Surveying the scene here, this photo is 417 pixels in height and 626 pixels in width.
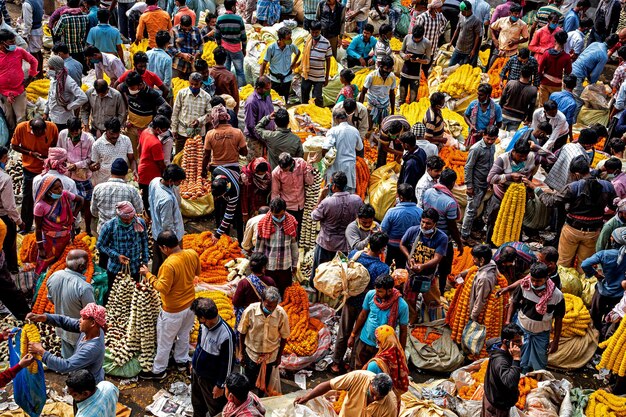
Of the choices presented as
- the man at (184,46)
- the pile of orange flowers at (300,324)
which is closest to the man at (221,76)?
the man at (184,46)

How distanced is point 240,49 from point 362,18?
11.5 feet

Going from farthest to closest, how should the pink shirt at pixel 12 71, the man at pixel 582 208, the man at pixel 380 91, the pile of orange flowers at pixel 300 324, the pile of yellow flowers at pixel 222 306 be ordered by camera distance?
the man at pixel 380 91, the pink shirt at pixel 12 71, the man at pixel 582 208, the pile of yellow flowers at pixel 222 306, the pile of orange flowers at pixel 300 324

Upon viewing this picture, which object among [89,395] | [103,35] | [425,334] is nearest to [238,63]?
[103,35]

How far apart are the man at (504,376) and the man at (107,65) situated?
6.72 metres

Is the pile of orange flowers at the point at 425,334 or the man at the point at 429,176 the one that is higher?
the man at the point at 429,176

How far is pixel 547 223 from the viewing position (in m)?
11.8

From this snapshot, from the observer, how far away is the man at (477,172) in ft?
35.8

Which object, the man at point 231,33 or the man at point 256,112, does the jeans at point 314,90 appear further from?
the man at point 256,112

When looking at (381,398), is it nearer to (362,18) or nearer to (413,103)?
(413,103)

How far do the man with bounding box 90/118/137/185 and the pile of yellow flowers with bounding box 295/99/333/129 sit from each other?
139 inches

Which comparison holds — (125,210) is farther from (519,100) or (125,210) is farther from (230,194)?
(519,100)

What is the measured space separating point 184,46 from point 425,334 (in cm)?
635

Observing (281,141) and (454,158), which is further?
(454,158)

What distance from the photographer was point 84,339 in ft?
24.6
